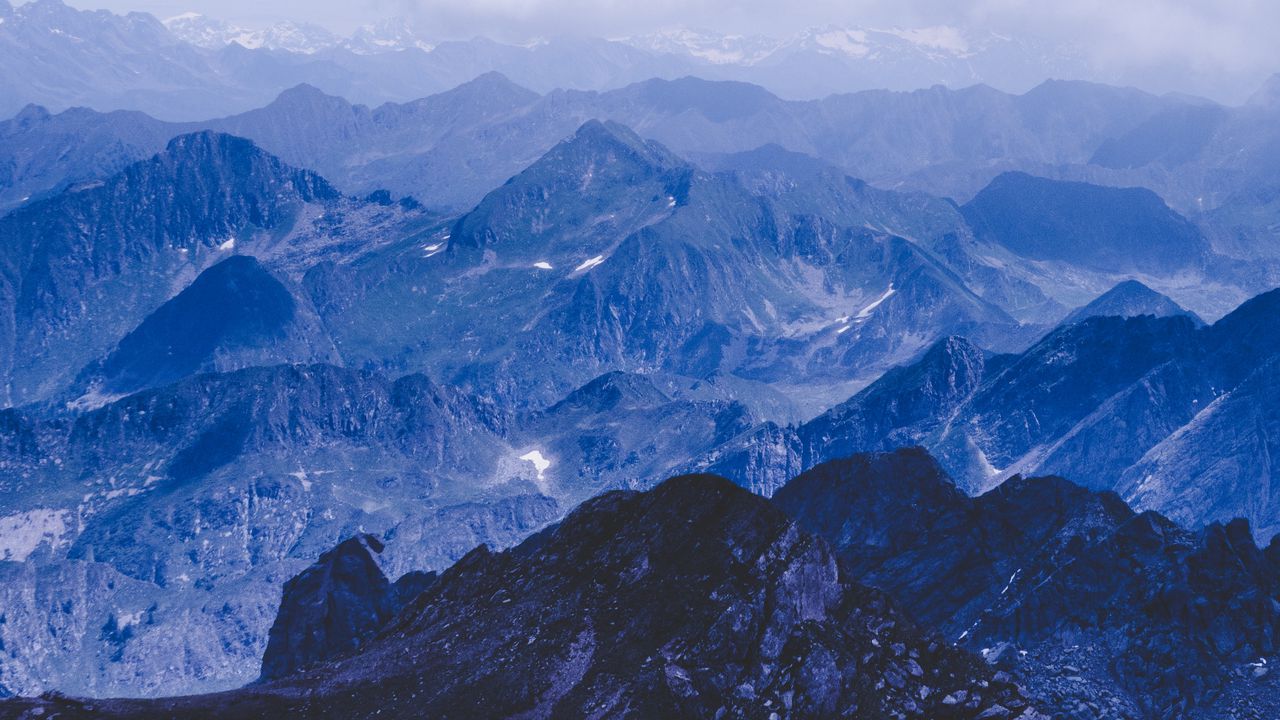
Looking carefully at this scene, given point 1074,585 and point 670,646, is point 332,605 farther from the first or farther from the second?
point 670,646

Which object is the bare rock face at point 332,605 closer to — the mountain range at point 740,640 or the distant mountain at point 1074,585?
the mountain range at point 740,640

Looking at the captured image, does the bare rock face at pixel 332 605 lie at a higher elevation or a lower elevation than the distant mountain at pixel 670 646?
lower

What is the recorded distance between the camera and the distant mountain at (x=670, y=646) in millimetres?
59344

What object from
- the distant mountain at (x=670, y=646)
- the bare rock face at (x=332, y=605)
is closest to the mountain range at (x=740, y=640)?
the distant mountain at (x=670, y=646)

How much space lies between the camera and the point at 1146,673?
10806 cm

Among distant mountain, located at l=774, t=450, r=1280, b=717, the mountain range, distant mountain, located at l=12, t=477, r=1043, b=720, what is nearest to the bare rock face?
the mountain range

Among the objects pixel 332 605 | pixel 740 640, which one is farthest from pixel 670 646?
pixel 332 605

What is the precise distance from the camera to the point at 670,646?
62.0 m

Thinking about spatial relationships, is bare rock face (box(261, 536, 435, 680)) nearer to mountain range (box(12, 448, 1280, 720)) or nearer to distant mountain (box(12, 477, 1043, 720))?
mountain range (box(12, 448, 1280, 720))

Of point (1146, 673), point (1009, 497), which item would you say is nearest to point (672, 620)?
point (1146, 673)

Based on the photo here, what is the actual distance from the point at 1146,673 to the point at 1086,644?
19.7 ft

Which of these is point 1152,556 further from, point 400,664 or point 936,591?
point 400,664

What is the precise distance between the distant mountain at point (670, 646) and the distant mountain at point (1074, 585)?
1402 inches

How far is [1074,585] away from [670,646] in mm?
71894
